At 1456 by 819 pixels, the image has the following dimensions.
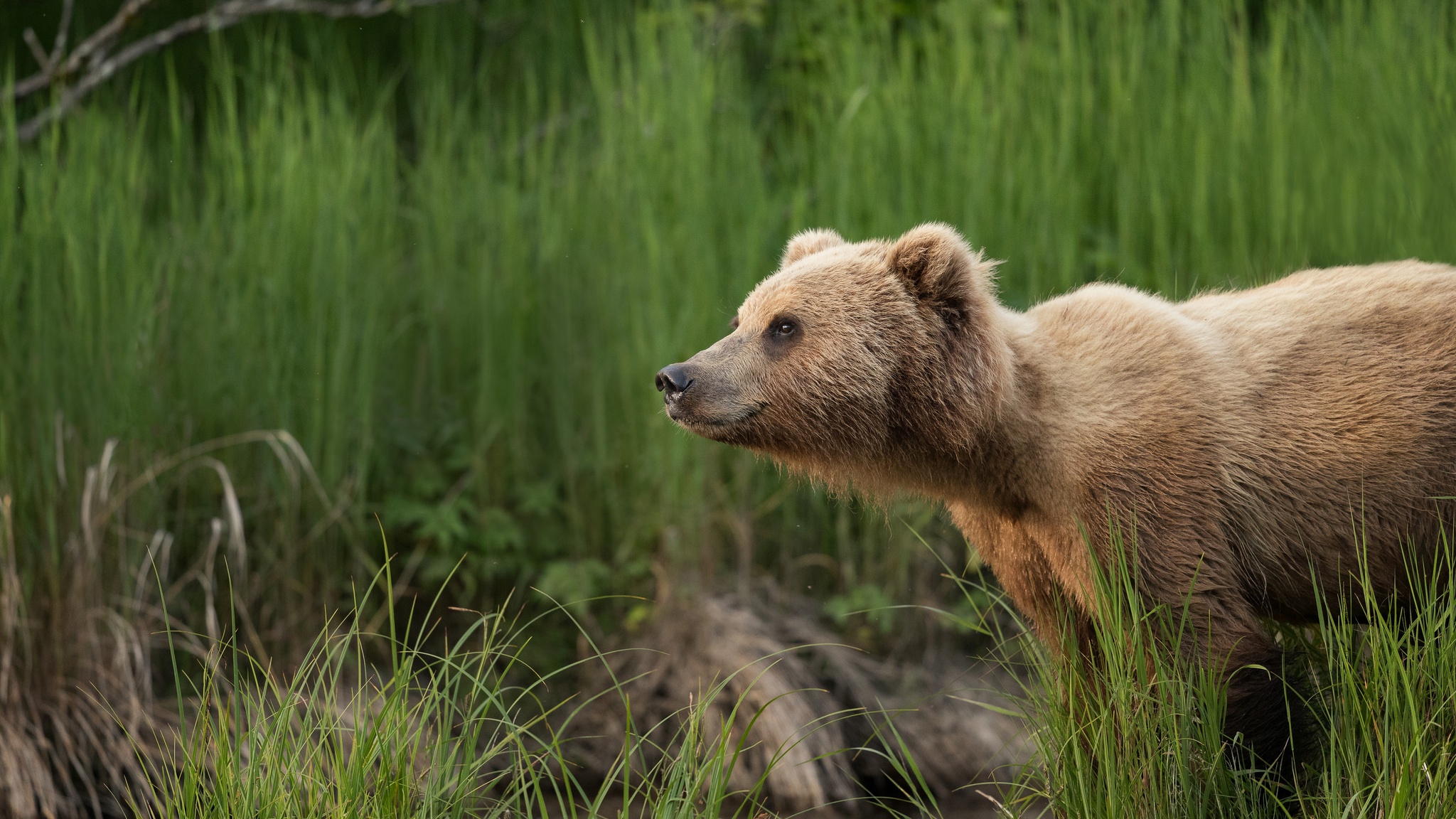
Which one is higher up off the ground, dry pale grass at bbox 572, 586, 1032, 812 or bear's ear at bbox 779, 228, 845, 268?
bear's ear at bbox 779, 228, 845, 268

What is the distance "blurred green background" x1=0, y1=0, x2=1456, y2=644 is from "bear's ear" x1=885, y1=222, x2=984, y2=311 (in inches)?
58.9

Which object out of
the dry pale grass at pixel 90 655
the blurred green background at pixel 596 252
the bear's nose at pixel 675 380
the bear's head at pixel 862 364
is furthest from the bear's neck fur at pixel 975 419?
the dry pale grass at pixel 90 655

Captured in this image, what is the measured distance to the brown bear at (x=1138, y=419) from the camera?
2.63 metres

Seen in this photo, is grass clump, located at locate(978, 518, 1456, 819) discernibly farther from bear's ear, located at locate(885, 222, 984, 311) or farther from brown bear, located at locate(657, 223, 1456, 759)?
bear's ear, located at locate(885, 222, 984, 311)

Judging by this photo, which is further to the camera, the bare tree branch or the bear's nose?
the bare tree branch

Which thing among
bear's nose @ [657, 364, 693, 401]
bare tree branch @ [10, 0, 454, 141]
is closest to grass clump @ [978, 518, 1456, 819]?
bear's nose @ [657, 364, 693, 401]

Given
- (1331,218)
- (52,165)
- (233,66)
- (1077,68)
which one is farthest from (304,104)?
(1331,218)

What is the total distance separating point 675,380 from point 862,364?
402 millimetres

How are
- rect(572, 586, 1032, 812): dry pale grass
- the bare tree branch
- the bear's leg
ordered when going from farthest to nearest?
1. the bare tree branch
2. rect(572, 586, 1032, 812): dry pale grass
3. the bear's leg

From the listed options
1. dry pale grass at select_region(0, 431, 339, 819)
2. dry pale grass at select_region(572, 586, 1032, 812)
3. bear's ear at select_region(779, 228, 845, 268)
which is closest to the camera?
bear's ear at select_region(779, 228, 845, 268)

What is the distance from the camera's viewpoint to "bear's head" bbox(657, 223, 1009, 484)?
2756 millimetres

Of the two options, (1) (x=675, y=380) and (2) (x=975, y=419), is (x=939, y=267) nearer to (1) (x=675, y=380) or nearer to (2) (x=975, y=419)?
(2) (x=975, y=419)

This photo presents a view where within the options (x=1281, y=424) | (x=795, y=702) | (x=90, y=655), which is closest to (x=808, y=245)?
(x=1281, y=424)

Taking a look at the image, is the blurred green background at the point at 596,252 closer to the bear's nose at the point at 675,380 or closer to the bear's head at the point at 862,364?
the bear's head at the point at 862,364
